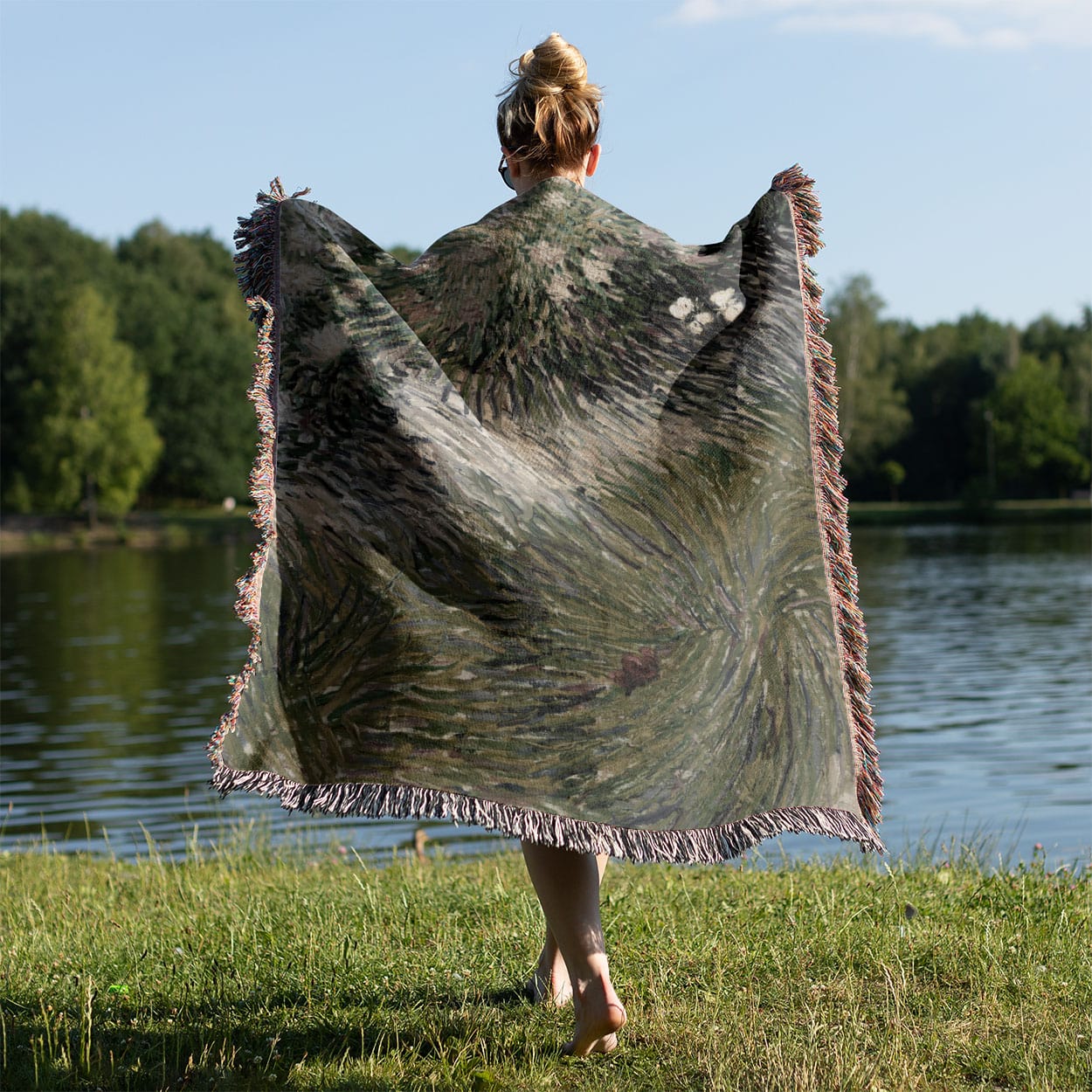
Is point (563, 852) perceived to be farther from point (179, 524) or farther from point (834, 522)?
point (179, 524)

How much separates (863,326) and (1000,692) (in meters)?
52.1

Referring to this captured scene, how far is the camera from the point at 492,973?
3.42 m

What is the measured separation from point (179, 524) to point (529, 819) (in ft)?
166

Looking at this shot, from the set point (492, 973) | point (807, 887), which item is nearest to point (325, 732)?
point (492, 973)

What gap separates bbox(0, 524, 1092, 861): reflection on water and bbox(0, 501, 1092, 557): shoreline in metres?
17.7

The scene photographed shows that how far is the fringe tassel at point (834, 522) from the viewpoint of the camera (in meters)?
3.05

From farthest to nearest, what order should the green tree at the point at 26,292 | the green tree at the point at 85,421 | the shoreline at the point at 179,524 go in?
the green tree at the point at 26,292 → the green tree at the point at 85,421 → the shoreline at the point at 179,524

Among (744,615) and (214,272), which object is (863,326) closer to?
(214,272)

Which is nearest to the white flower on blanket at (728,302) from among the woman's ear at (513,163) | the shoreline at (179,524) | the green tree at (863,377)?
the woman's ear at (513,163)

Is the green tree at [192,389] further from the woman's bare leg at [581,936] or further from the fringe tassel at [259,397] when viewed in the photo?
the woman's bare leg at [581,936]

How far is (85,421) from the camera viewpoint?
162 ft

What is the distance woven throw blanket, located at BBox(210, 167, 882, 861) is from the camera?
288 centimetres

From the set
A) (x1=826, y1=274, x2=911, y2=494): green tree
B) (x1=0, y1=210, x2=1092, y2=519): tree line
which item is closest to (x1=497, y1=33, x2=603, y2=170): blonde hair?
(x1=0, y1=210, x2=1092, y2=519): tree line

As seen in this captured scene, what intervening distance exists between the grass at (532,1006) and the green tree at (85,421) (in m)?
47.1
